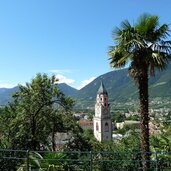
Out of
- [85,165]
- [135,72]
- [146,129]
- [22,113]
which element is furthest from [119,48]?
[22,113]

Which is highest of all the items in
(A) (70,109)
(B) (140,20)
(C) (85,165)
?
(B) (140,20)

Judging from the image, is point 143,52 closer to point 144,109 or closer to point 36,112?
point 144,109

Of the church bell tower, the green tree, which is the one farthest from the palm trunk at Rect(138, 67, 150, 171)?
the church bell tower

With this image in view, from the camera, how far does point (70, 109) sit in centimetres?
2195

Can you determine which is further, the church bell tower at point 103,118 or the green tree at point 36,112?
the church bell tower at point 103,118

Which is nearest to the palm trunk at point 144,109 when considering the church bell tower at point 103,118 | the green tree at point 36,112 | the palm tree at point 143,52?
the palm tree at point 143,52

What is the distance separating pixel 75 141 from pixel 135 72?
382 inches

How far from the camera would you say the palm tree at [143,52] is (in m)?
12.5

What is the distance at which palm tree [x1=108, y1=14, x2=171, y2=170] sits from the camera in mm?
12469

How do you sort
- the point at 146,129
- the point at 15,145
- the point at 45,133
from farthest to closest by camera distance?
the point at 45,133, the point at 15,145, the point at 146,129

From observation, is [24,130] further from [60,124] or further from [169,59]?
[169,59]

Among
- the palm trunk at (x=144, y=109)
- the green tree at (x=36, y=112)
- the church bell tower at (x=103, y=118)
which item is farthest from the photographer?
the church bell tower at (x=103, y=118)

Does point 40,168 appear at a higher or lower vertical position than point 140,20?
lower

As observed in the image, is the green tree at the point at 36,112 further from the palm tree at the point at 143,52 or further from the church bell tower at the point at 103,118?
the church bell tower at the point at 103,118
